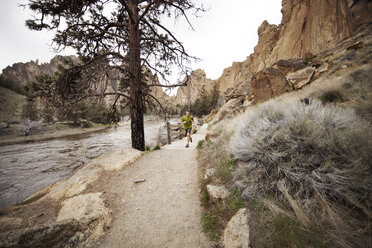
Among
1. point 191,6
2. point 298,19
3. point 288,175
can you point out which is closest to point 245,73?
point 298,19

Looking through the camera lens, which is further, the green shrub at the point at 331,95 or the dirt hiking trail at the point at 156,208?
the green shrub at the point at 331,95

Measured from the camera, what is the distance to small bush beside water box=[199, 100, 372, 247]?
119 centimetres

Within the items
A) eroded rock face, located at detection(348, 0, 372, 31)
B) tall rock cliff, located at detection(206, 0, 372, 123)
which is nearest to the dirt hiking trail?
tall rock cliff, located at detection(206, 0, 372, 123)

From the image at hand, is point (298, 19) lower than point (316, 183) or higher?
higher

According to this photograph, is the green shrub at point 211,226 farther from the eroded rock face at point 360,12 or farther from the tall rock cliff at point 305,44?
the eroded rock face at point 360,12

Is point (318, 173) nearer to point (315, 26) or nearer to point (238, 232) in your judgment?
point (238, 232)

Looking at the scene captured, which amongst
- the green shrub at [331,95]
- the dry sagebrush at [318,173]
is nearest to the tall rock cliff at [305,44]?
the green shrub at [331,95]

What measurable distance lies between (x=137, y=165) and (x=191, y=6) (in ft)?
17.9

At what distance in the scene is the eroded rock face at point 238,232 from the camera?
4.70ft

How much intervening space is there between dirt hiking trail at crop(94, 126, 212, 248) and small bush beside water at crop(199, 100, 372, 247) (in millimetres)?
920

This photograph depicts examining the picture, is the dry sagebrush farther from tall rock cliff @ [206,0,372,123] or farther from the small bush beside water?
tall rock cliff @ [206,0,372,123]

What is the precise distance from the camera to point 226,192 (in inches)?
83.6

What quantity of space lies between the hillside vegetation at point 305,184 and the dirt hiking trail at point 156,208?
36 centimetres

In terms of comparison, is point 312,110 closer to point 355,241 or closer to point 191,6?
point 355,241
